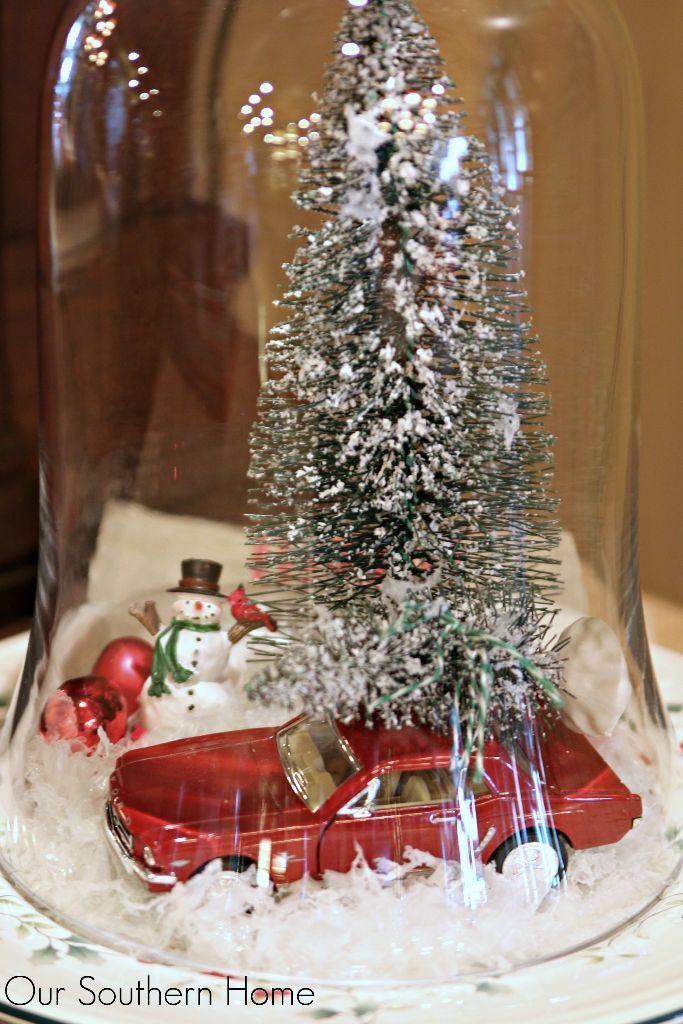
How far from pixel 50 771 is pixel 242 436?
9.2 inches

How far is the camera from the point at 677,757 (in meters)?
0.76

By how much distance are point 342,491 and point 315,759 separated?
14 centimetres

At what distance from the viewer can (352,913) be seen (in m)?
0.58

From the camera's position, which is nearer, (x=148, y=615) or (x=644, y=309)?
(x=148, y=615)

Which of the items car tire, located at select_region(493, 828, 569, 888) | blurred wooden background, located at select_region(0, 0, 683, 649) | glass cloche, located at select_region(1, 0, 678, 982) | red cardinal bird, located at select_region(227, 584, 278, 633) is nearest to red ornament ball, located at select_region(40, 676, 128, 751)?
glass cloche, located at select_region(1, 0, 678, 982)

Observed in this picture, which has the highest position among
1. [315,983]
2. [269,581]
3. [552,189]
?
[552,189]

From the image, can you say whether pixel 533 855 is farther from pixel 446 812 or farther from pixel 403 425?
pixel 403 425

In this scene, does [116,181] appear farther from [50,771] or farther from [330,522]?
[50,771]

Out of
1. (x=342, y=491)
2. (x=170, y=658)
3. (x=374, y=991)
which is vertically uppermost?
(x=342, y=491)

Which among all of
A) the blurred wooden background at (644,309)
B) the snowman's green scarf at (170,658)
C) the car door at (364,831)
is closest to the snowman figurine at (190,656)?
the snowman's green scarf at (170,658)

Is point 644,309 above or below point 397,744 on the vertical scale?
above

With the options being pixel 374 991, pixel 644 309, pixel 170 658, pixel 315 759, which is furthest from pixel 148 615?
pixel 644 309

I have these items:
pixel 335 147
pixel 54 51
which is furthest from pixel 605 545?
pixel 54 51

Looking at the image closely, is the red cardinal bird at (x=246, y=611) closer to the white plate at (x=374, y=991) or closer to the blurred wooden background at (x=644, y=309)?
the white plate at (x=374, y=991)
